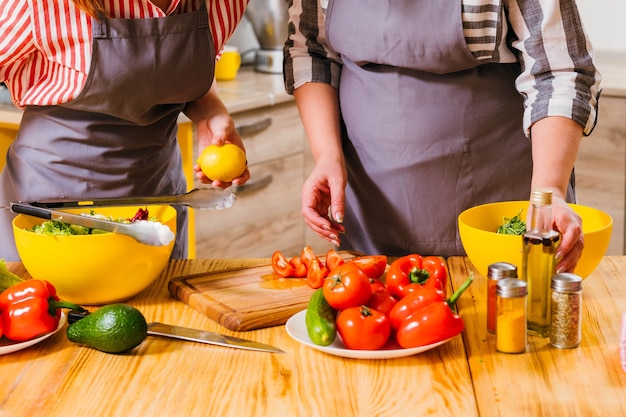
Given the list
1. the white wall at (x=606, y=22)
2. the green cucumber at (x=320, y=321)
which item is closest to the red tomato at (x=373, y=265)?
the green cucumber at (x=320, y=321)

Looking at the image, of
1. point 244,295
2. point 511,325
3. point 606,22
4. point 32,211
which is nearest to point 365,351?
point 511,325

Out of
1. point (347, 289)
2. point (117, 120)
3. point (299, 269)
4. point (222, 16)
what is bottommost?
point (299, 269)

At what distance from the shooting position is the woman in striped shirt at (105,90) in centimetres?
158

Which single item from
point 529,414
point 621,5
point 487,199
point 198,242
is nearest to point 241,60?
point 198,242

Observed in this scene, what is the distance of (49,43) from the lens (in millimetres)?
1575

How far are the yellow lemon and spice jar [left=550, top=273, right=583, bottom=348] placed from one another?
25.3 inches

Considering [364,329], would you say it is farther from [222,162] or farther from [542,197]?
[222,162]

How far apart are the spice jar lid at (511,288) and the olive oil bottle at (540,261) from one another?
62 mm

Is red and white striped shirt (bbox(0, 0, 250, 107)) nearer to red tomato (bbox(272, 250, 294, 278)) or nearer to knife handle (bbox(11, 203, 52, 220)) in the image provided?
knife handle (bbox(11, 203, 52, 220))

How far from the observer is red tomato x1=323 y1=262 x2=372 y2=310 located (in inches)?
49.1

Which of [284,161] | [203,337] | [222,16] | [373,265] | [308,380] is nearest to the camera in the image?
[308,380]

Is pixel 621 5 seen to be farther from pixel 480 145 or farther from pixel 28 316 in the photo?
pixel 28 316

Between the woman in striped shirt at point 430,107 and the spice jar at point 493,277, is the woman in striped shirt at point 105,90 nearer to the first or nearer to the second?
the woman in striped shirt at point 430,107

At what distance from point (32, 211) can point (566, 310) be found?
2.72 feet
